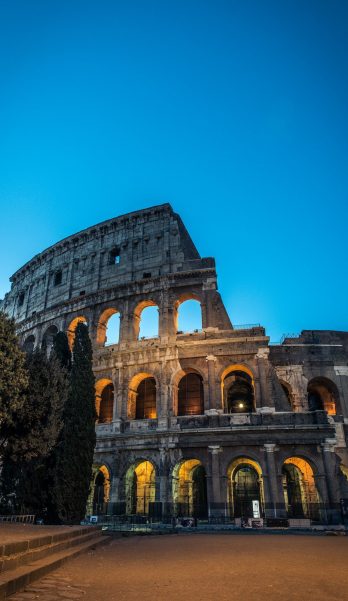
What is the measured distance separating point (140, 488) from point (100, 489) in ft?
8.80

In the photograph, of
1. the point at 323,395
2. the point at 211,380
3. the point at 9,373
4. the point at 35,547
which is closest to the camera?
the point at 35,547

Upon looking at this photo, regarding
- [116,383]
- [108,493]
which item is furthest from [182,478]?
[116,383]

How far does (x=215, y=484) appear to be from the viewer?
1961cm

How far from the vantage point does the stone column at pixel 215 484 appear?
1902 centimetres

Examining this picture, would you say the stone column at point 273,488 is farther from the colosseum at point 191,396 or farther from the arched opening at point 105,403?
the arched opening at point 105,403

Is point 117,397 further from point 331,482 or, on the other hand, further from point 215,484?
point 331,482

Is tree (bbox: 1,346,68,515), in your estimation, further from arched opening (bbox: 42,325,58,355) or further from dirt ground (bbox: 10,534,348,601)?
arched opening (bbox: 42,325,58,355)

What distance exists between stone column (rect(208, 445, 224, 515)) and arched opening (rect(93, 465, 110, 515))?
6176 millimetres

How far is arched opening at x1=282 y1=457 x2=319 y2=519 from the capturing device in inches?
790

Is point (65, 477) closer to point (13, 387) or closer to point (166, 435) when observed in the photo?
point (13, 387)

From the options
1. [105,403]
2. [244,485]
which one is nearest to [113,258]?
[105,403]

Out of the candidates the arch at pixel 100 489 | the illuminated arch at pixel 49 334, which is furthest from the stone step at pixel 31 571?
the illuminated arch at pixel 49 334

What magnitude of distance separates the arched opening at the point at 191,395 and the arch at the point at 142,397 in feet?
5.26

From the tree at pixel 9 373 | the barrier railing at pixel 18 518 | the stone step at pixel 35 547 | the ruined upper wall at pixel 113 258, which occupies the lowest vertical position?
the stone step at pixel 35 547
